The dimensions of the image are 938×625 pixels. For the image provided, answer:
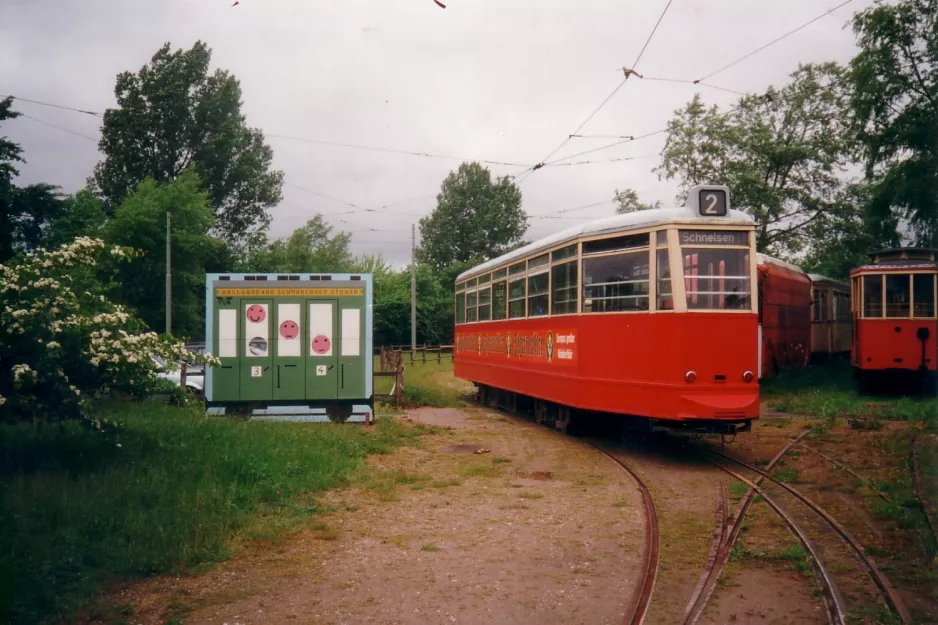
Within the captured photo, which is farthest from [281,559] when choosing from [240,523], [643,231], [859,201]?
[859,201]

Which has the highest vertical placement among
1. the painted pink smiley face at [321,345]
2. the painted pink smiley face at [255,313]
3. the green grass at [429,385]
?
the painted pink smiley face at [255,313]

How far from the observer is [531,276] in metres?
14.7

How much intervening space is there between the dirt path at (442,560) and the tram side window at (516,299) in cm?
514

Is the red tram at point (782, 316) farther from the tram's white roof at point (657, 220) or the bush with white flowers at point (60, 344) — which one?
the bush with white flowers at point (60, 344)

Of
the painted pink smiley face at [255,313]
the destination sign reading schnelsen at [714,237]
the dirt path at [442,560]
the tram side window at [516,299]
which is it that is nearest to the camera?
the dirt path at [442,560]

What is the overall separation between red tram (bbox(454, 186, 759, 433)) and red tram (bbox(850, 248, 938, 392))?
10034 millimetres

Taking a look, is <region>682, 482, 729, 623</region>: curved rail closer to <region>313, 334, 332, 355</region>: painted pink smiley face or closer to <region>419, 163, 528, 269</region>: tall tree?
<region>313, 334, 332, 355</region>: painted pink smiley face

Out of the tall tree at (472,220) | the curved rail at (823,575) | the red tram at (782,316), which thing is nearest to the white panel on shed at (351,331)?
the curved rail at (823,575)

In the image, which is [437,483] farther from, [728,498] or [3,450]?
[3,450]

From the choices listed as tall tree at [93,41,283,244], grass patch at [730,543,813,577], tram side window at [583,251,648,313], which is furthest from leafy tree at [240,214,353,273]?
grass patch at [730,543,813,577]

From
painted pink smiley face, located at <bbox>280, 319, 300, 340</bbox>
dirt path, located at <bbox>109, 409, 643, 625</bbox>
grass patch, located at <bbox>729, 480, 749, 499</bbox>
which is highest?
painted pink smiley face, located at <bbox>280, 319, 300, 340</bbox>

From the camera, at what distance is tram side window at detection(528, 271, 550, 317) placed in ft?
45.4

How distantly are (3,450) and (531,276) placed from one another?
8.81m

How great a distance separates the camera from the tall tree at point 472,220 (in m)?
63.1
